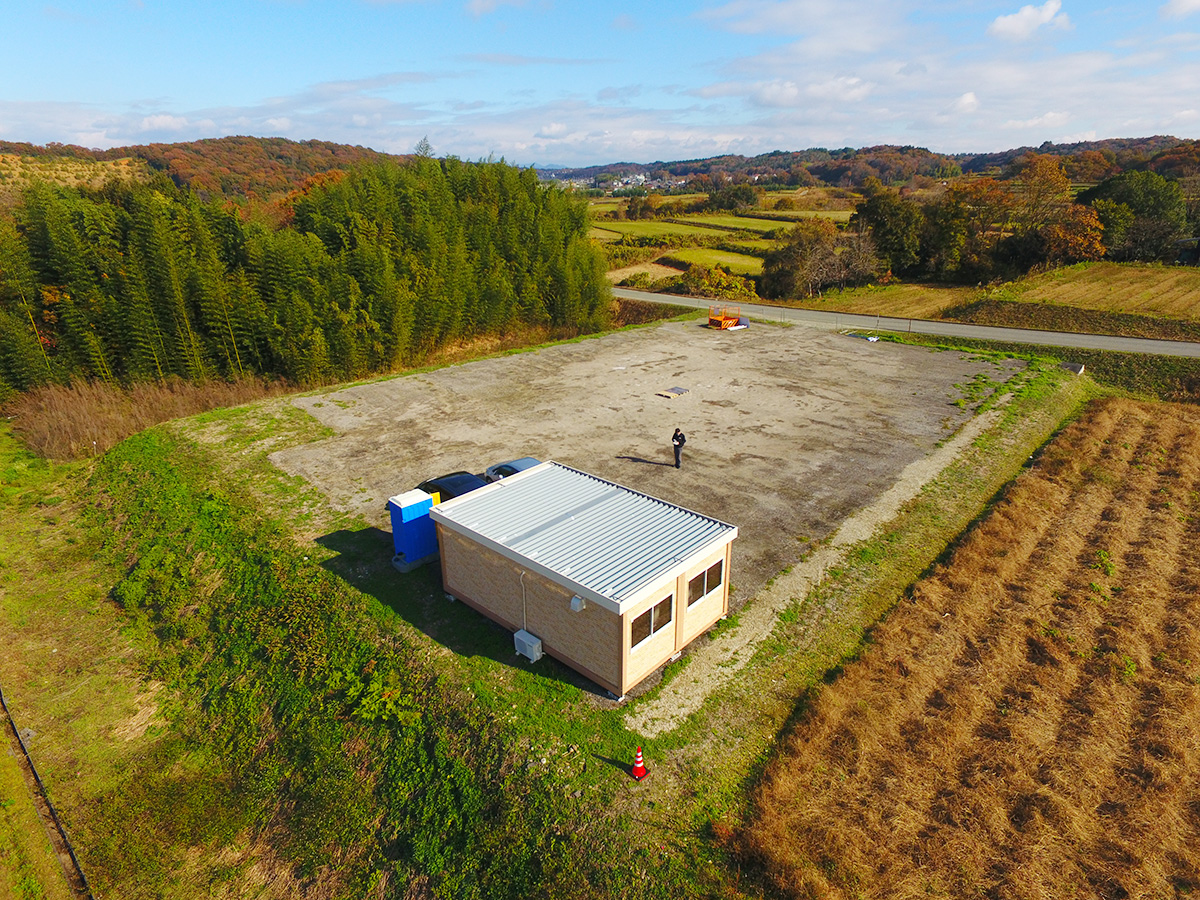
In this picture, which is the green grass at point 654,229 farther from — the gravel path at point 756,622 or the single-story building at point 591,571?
the single-story building at point 591,571

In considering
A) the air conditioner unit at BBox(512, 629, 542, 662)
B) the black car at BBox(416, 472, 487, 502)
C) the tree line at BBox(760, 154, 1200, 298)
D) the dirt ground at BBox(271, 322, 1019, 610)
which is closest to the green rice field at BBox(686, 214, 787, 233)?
the tree line at BBox(760, 154, 1200, 298)

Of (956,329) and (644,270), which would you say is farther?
(644,270)

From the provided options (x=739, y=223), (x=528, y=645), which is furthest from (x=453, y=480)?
(x=739, y=223)

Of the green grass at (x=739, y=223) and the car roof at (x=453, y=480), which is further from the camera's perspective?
the green grass at (x=739, y=223)

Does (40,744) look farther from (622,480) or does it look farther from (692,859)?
(622,480)

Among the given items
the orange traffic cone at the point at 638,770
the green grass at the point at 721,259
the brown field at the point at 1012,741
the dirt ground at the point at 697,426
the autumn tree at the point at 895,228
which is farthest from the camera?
the green grass at the point at 721,259

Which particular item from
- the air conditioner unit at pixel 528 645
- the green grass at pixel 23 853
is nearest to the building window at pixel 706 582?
the air conditioner unit at pixel 528 645

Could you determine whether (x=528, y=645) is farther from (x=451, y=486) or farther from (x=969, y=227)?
(x=969, y=227)
